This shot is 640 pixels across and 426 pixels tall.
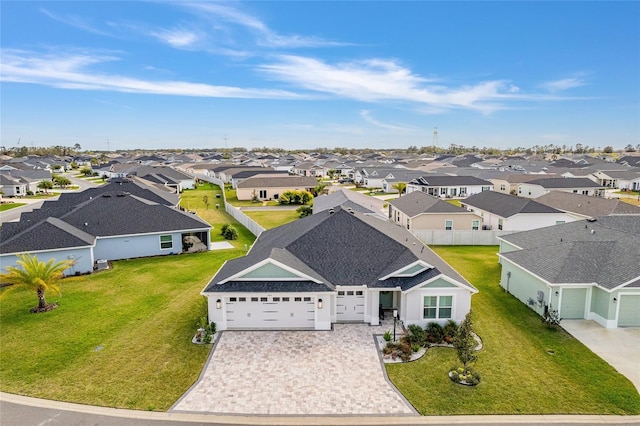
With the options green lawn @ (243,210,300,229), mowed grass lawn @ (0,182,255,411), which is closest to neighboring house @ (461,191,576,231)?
green lawn @ (243,210,300,229)

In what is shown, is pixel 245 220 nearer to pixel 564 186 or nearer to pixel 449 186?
pixel 449 186

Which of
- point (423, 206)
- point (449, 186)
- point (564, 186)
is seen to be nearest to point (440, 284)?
point (423, 206)

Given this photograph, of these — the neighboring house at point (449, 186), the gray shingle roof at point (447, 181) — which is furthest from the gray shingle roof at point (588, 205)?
the gray shingle roof at point (447, 181)

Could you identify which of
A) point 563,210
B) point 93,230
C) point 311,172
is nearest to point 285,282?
point 93,230

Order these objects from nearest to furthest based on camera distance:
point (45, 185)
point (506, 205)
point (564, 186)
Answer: point (506, 205), point (564, 186), point (45, 185)

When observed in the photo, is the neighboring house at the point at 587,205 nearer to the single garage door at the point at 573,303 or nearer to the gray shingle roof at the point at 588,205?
the gray shingle roof at the point at 588,205

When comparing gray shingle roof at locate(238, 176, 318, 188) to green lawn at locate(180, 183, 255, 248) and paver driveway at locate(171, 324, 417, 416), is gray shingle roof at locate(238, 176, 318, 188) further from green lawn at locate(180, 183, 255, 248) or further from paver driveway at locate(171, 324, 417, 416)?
paver driveway at locate(171, 324, 417, 416)

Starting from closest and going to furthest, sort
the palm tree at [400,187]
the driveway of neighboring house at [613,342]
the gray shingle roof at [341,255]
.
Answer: the driveway of neighboring house at [613,342], the gray shingle roof at [341,255], the palm tree at [400,187]
